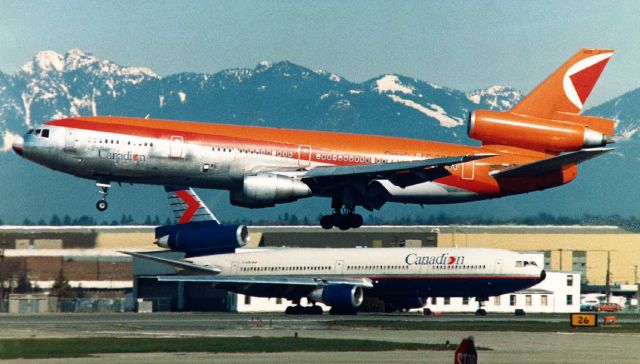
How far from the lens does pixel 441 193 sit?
70125 millimetres

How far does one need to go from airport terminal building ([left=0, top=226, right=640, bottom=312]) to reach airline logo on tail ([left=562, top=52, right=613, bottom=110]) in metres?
73.3

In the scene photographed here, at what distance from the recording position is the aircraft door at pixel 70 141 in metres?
66.6

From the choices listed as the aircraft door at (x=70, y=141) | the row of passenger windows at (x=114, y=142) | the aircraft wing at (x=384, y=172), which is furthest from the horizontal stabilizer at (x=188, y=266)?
the aircraft wing at (x=384, y=172)

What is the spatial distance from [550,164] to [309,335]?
28.6 metres

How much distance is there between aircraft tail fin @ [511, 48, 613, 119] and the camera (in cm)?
7607

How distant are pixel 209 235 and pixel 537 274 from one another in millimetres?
35505

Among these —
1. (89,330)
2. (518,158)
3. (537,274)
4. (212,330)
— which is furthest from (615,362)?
(537,274)

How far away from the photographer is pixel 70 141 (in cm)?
6681

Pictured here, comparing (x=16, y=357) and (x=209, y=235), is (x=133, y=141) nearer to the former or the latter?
(x=16, y=357)

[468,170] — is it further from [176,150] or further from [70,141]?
[70,141]

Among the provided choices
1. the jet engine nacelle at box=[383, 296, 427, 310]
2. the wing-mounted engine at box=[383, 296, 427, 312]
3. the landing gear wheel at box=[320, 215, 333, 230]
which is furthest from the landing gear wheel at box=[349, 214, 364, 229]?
the jet engine nacelle at box=[383, 296, 427, 310]

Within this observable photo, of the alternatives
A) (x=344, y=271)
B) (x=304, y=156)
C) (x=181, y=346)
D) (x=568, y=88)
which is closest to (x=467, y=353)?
(x=304, y=156)

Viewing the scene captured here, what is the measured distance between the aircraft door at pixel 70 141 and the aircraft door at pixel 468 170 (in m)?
21.5

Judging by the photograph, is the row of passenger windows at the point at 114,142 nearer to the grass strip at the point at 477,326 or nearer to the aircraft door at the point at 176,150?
the aircraft door at the point at 176,150
